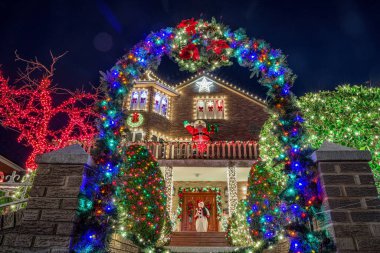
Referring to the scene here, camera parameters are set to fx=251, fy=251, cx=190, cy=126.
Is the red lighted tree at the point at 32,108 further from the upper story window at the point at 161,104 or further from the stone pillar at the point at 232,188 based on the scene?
the stone pillar at the point at 232,188

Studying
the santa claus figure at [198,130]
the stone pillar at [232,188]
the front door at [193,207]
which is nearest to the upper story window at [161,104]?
the santa claus figure at [198,130]

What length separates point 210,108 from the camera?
56.1ft

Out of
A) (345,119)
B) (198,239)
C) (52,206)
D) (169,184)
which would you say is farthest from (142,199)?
(169,184)

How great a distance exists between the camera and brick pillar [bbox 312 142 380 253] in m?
2.68

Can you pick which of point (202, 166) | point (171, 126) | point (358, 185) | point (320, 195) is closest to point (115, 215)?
point (320, 195)

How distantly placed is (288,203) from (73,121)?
13735mm

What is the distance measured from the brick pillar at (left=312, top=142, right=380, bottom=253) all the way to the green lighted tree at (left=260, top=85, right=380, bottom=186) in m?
2.98

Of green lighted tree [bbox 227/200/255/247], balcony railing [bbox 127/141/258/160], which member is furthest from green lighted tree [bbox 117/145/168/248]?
balcony railing [bbox 127/141/258/160]

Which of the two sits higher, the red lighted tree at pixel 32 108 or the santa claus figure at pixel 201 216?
the red lighted tree at pixel 32 108

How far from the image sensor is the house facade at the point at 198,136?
13039mm

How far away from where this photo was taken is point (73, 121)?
14.4 metres

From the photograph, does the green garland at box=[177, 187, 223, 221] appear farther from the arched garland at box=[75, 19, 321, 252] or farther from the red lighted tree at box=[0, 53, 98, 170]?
the arched garland at box=[75, 19, 321, 252]

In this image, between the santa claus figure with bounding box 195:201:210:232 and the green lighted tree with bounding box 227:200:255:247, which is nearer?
the green lighted tree with bounding box 227:200:255:247

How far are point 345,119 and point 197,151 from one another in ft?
25.4
